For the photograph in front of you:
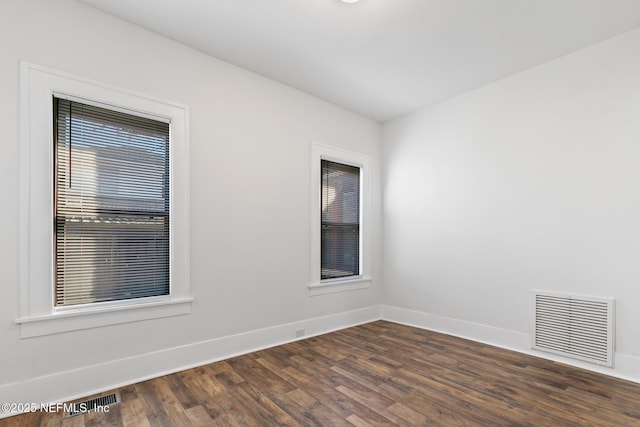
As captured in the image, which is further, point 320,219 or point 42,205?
point 320,219

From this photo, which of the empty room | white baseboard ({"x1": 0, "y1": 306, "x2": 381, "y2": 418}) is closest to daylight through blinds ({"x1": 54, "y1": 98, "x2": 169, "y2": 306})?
the empty room

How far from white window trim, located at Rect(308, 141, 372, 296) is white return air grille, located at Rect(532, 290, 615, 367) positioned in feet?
6.60

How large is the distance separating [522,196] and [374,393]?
8.04ft

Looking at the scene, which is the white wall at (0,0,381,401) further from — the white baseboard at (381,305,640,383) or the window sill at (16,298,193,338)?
the white baseboard at (381,305,640,383)

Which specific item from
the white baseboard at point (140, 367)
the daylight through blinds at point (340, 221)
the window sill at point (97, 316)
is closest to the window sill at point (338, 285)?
the daylight through blinds at point (340, 221)

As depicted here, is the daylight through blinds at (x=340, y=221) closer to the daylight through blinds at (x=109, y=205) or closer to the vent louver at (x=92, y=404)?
the daylight through blinds at (x=109, y=205)

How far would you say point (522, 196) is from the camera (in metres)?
3.32

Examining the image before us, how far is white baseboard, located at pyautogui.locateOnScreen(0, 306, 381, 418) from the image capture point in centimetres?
215

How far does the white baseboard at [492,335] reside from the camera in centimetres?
264

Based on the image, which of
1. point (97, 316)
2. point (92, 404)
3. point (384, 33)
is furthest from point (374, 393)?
point (384, 33)

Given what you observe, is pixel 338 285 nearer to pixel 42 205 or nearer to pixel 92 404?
pixel 92 404

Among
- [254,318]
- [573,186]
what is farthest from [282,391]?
[573,186]

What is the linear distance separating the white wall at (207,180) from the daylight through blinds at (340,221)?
0.33 meters

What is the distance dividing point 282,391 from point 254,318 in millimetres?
983
